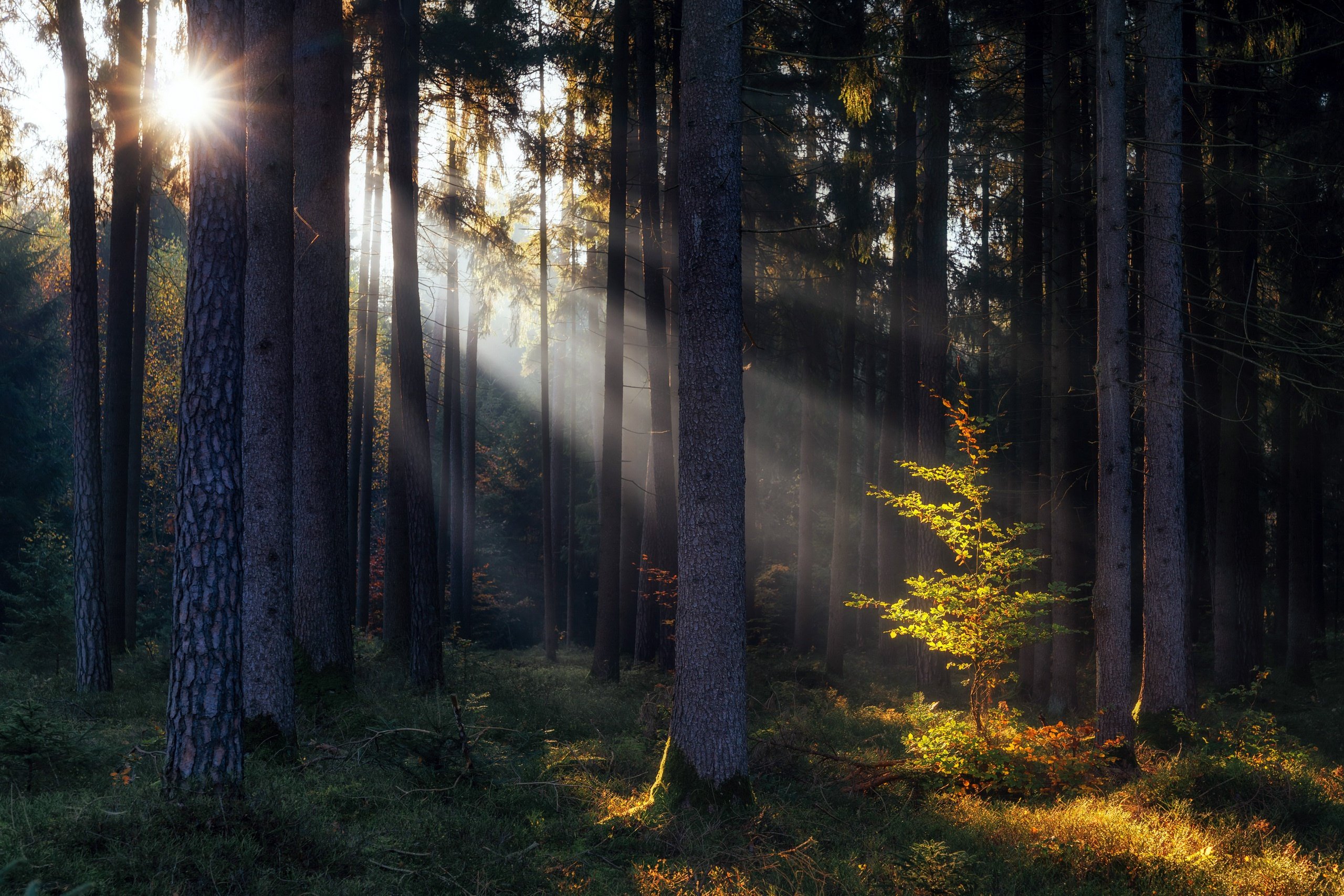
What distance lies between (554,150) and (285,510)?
1225cm

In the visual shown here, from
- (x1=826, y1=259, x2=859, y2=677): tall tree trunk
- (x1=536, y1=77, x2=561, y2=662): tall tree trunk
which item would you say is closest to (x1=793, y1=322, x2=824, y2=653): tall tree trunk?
(x1=826, y1=259, x2=859, y2=677): tall tree trunk

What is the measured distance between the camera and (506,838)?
Answer: 6.04 metres

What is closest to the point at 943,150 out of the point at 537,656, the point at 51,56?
the point at 51,56

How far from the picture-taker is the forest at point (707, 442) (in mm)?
5746

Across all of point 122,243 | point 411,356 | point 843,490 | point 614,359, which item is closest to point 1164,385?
point 843,490

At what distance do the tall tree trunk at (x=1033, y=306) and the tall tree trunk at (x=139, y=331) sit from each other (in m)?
14.6

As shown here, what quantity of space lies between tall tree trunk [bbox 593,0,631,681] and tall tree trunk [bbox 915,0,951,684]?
5.13 metres

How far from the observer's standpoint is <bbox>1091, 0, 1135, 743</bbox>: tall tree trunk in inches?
364

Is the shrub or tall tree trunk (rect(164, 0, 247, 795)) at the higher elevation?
tall tree trunk (rect(164, 0, 247, 795))

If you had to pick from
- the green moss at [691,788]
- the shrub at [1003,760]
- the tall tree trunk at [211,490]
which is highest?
the tall tree trunk at [211,490]

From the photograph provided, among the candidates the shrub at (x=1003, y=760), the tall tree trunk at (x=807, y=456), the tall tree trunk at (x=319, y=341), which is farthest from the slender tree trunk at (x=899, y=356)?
the tall tree trunk at (x=319, y=341)

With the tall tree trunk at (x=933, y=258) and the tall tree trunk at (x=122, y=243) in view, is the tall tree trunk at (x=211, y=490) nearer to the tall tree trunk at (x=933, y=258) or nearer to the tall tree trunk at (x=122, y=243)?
the tall tree trunk at (x=122, y=243)

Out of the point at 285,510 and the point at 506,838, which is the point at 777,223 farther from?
the point at 506,838

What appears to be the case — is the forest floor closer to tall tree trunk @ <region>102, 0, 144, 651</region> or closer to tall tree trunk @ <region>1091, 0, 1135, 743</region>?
tall tree trunk @ <region>1091, 0, 1135, 743</region>
